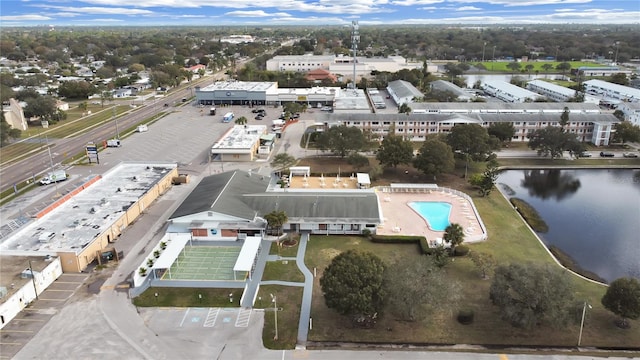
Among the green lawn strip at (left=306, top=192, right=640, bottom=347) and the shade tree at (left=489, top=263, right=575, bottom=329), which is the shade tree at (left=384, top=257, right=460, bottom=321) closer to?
the green lawn strip at (left=306, top=192, right=640, bottom=347)

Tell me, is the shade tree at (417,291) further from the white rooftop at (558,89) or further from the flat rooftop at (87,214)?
the white rooftop at (558,89)

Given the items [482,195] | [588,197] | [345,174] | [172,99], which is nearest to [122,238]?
[345,174]

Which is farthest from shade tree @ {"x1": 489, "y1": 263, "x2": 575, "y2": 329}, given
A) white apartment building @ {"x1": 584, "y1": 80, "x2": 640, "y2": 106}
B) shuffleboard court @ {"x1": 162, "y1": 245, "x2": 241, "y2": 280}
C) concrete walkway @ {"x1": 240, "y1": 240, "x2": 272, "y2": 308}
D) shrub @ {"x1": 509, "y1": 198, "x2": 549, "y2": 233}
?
white apartment building @ {"x1": 584, "y1": 80, "x2": 640, "y2": 106}

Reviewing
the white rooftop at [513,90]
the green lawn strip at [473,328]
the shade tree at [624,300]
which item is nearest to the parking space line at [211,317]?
the green lawn strip at [473,328]

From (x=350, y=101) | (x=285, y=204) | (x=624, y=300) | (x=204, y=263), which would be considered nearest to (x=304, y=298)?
(x=204, y=263)

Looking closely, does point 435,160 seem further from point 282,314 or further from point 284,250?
point 282,314

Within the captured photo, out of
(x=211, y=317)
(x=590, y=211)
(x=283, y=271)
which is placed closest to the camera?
(x=211, y=317)

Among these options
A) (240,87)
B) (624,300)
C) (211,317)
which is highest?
(240,87)
